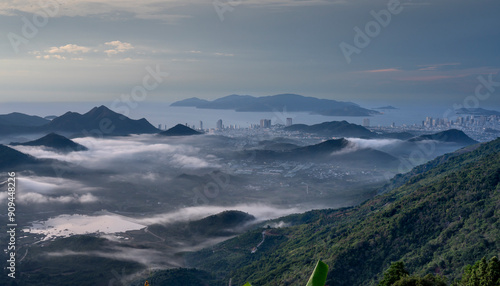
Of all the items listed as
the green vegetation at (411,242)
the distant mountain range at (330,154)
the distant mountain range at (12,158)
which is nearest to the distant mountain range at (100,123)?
the distant mountain range at (12,158)

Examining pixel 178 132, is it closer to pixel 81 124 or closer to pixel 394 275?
pixel 81 124

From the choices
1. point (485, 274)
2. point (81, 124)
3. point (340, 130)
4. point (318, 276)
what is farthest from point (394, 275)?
point (340, 130)

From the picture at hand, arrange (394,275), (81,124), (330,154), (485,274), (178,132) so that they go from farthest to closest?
(178,132) → (81,124) → (330,154) → (394,275) → (485,274)

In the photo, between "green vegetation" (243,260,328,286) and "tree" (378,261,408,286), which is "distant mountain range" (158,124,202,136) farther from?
"green vegetation" (243,260,328,286)

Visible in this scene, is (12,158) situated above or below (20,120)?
below

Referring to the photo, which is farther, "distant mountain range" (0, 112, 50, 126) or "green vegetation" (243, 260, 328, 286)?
"distant mountain range" (0, 112, 50, 126)

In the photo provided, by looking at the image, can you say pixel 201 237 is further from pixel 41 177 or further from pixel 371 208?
pixel 41 177

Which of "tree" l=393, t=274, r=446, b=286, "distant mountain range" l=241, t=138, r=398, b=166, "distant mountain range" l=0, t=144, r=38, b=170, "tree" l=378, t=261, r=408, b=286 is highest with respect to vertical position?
"tree" l=393, t=274, r=446, b=286

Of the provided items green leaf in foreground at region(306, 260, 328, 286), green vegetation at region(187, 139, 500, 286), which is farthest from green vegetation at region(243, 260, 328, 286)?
green vegetation at region(187, 139, 500, 286)

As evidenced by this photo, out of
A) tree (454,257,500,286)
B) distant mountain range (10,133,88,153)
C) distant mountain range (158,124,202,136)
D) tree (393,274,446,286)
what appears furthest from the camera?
distant mountain range (158,124,202,136)

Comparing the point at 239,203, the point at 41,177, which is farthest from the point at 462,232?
the point at 41,177
